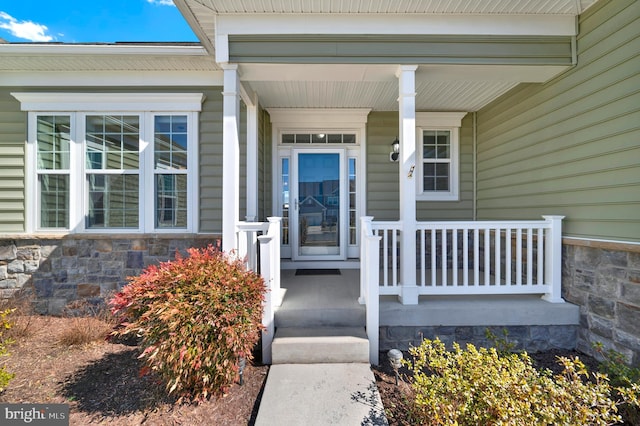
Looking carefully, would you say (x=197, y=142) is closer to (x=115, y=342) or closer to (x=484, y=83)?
(x=115, y=342)

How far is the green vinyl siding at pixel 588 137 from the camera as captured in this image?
8.07 ft

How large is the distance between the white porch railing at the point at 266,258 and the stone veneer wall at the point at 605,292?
301cm

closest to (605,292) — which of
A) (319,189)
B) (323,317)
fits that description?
(323,317)

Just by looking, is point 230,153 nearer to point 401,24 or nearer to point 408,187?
point 408,187

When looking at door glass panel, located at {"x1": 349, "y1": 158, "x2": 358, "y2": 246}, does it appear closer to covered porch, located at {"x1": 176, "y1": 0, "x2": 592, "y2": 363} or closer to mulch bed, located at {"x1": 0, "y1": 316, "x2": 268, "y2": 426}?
covered porch, located at {"x1": 176, "y1": 0, "x2": 592, "y2": 363}

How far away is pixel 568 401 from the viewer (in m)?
1.69

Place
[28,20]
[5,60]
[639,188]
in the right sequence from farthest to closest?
[28,20], [5,60], [639,188]

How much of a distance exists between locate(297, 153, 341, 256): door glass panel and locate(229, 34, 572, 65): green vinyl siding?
72.8 inches

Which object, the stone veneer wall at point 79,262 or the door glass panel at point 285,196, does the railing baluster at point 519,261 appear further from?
the stone veneer wall at point 79,262

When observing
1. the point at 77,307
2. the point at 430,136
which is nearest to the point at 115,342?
the point at 77,307

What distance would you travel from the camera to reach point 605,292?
265 cm

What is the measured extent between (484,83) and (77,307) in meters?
5.95

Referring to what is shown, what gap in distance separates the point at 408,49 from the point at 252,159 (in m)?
2.15

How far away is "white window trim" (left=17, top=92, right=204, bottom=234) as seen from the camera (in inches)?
150
